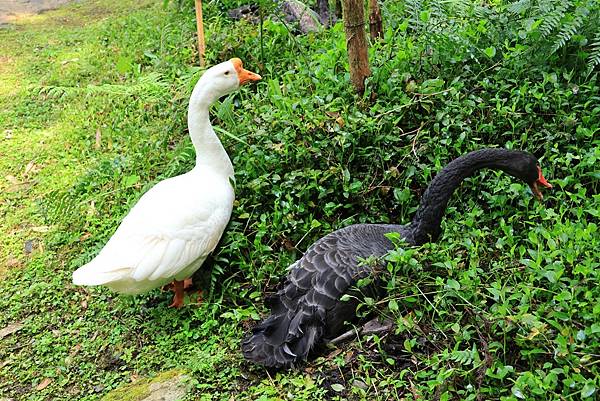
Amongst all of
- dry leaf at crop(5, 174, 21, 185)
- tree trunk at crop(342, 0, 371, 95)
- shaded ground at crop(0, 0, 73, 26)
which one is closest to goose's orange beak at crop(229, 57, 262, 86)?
tree trunk at crop(342, 0, 371, 95)

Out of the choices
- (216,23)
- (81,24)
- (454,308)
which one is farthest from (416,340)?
(81,24)

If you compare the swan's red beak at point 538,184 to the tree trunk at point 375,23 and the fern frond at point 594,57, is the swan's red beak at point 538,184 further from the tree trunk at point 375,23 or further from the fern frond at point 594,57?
the tree trunk at point 375,23

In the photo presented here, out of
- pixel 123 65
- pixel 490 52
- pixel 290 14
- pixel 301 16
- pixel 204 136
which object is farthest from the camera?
pixel 290 14

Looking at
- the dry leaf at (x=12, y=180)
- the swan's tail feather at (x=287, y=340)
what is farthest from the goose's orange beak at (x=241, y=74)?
the dry leaf at (x=12, y=180)

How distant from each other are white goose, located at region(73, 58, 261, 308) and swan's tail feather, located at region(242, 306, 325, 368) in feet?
2.32

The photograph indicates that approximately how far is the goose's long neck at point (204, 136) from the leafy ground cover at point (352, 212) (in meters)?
0.22

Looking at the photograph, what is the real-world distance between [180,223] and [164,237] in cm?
13

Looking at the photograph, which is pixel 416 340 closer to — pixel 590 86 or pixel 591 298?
pixel 591 298

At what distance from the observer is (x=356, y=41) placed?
427cm

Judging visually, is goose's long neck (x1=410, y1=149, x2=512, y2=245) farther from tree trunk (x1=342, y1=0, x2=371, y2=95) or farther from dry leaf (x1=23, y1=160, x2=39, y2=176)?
dry leaf (x1=23, y1=160, x2=39, y2=176)

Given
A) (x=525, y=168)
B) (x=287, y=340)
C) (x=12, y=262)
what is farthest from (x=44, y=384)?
(x=525, y=168)

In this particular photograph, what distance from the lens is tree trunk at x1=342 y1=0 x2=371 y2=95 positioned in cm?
416

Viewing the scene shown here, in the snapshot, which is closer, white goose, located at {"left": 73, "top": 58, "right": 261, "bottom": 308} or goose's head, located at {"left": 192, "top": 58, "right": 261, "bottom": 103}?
white goose, located at {"left": 73, "top": 58, "right": 261, "bottom": 308}

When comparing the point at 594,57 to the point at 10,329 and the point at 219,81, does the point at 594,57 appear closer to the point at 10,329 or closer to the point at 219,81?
the point at 219,81
